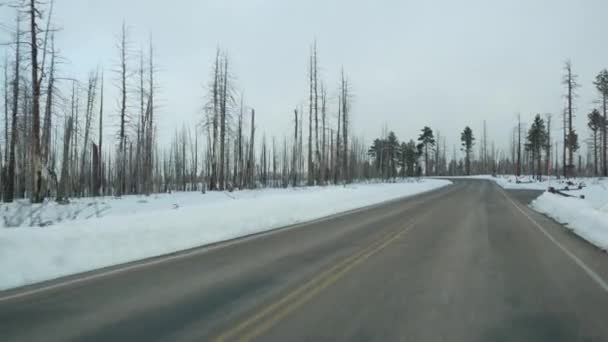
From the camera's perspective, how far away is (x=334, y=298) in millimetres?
5730

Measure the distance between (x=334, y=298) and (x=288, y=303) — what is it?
2.20ft

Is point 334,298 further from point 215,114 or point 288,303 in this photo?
point 215,114

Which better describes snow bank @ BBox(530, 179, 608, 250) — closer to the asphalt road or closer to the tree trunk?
the asphalt road

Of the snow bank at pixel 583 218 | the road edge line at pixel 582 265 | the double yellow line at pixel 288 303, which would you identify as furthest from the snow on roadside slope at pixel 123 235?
the snow bank at pixel 583 218

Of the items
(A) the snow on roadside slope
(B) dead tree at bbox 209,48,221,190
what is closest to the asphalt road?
(A) the snow on roadside slope

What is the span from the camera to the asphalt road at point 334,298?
4.43 meters

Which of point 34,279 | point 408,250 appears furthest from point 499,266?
point 34,279

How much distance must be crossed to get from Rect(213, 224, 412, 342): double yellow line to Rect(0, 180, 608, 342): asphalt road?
2cm

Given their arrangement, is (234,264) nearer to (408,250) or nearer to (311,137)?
(408,250)

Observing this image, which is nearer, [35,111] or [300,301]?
[300,301]

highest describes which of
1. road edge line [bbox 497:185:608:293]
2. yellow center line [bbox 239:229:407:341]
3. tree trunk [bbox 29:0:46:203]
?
tree trunk [bbox 29:0:46:203]

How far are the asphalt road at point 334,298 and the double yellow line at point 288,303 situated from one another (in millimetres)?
19

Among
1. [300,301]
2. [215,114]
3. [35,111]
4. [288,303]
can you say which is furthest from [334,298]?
[215,114]

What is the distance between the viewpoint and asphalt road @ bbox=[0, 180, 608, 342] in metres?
4.43
